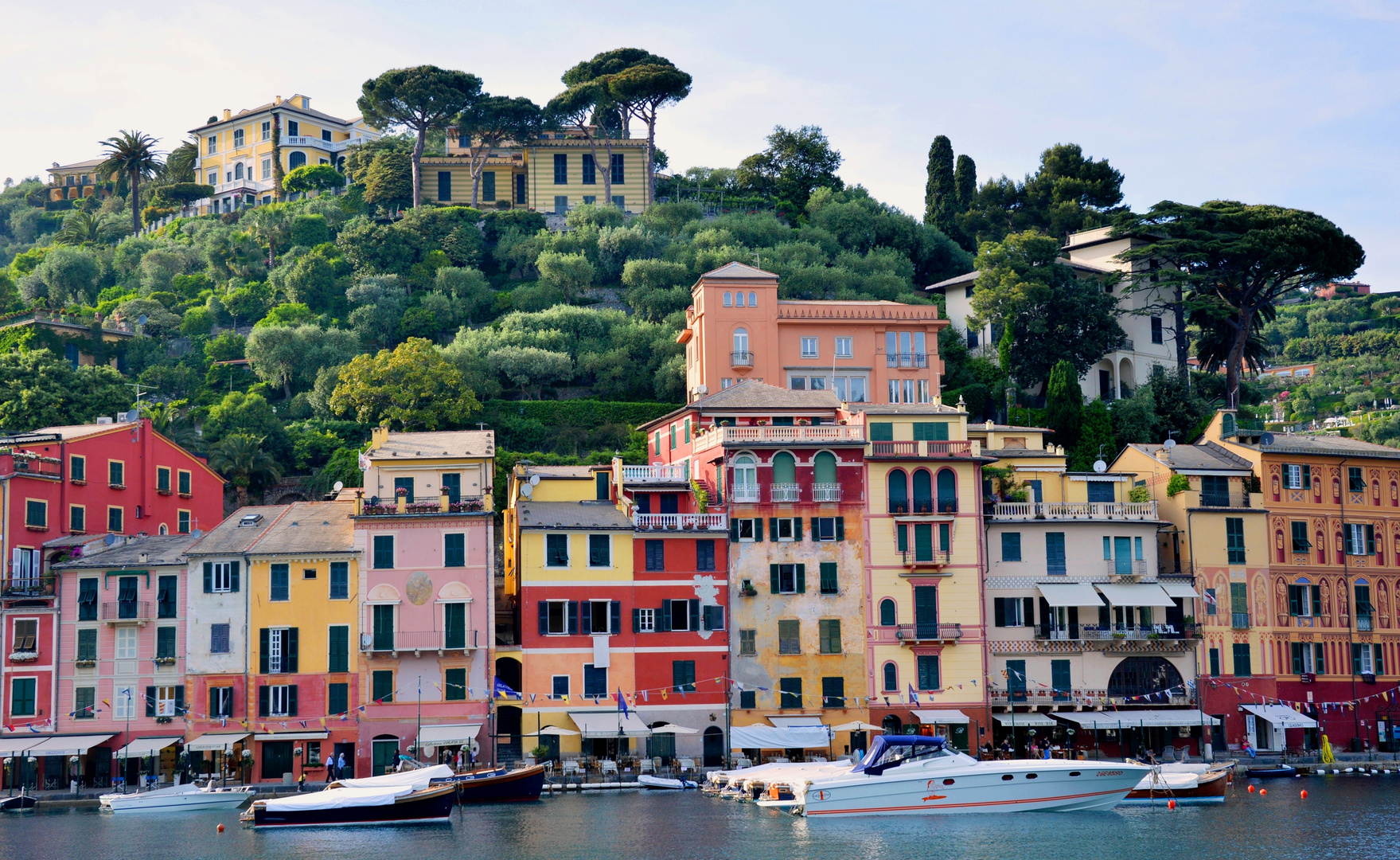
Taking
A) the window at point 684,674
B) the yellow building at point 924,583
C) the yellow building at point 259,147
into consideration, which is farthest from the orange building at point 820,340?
the yellow building at point 259,147

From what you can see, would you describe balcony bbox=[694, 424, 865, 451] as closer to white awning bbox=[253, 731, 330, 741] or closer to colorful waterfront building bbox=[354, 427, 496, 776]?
colorful waterfront building bbox=[354, 427, 496, 776]

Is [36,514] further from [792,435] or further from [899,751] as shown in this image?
[899,751]

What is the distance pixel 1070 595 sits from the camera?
69062mm

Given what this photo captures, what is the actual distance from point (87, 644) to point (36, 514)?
655cm

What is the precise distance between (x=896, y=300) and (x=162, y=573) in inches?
2103

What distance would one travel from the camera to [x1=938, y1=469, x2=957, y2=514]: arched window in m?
69.4

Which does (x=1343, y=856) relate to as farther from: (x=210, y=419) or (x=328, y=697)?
(x=210, y=419)

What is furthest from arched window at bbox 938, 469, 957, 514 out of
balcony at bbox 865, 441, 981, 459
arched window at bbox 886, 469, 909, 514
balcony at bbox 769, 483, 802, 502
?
balcony at bbox 769, 483, 802, 502

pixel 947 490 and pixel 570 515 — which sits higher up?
pixel 947 490

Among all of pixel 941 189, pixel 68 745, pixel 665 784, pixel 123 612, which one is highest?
pixel 941 189

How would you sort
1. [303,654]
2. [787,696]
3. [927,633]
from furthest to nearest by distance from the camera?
1. [927,633]
2. [787,696]
3. [303,654]

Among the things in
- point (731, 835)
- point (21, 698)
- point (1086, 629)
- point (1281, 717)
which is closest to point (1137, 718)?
point (1086, 629)

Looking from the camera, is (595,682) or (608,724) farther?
(595,682)

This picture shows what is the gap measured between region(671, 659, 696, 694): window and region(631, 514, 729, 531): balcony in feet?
18.7
